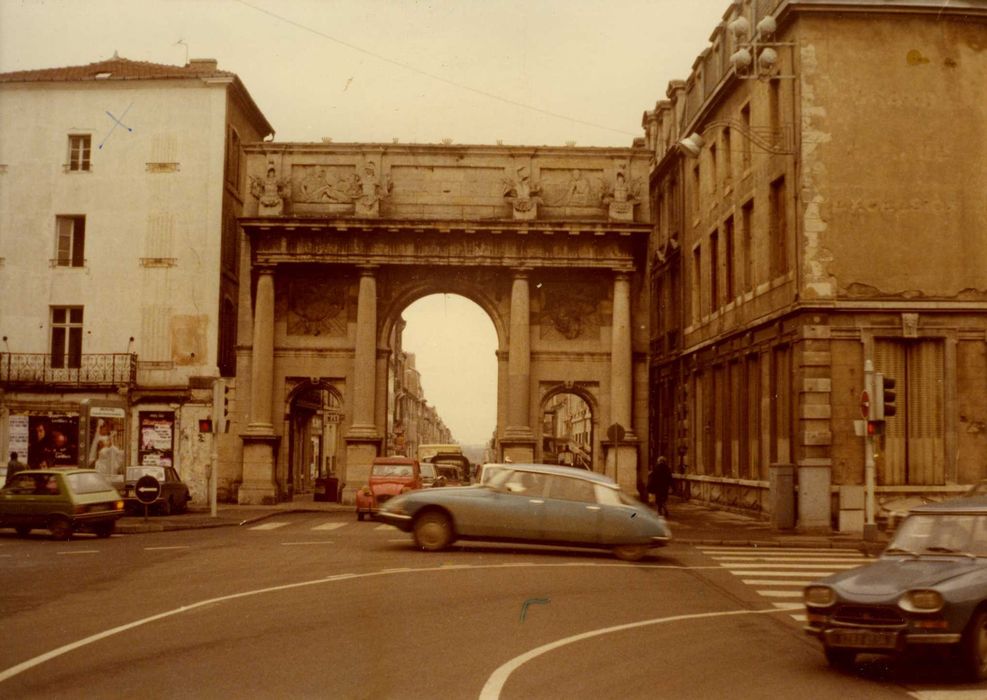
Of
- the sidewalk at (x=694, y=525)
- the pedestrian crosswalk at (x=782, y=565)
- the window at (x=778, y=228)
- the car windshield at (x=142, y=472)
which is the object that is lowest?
the sidewalk at (x=694, y=525)

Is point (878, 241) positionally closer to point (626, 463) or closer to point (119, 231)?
point (626, 463)

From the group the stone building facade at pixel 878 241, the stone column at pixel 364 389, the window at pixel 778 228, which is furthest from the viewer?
the stone column at pixel 364 389

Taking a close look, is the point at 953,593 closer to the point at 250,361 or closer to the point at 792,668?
the point at 792,668

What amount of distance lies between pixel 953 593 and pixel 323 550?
43.2 feet

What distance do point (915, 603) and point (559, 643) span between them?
3.22 meters

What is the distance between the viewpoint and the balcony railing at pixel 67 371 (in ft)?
140

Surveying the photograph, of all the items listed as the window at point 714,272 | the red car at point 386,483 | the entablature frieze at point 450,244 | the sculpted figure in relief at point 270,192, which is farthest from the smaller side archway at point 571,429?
the sculpted figure in relief at point 270,192

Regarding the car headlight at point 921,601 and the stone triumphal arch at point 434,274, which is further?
the stone triumphal arch at point 434,274

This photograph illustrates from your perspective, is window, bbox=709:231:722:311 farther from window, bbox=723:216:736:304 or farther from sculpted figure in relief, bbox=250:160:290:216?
sculpted figure in relief, bbox=250:160:290:216

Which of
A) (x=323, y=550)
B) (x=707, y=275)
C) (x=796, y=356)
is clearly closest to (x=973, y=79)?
(x=796, y=356)

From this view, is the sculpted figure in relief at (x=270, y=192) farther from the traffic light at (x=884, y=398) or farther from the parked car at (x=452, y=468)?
the traffic light at (x=884, y=398)

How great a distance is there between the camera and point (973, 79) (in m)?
29.8

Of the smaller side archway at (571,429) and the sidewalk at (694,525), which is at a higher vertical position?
the smaller side archway at (571,429)

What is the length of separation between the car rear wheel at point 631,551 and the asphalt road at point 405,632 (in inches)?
16.2
